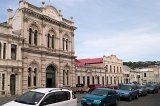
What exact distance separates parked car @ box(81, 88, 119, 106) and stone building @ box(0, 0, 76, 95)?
731 inches

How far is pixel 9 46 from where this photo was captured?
3953 cm

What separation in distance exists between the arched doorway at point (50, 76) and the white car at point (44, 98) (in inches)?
1293

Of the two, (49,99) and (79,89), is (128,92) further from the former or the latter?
(79,89)

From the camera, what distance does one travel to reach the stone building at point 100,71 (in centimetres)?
6127

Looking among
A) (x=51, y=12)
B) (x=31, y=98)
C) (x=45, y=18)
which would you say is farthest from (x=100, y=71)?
(x=31, y=98)

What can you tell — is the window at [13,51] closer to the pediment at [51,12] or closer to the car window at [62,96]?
the pediment at [51,12]

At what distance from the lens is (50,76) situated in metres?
48.9

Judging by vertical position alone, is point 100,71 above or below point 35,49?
below

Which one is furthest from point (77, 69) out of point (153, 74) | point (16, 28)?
point (153, 74)

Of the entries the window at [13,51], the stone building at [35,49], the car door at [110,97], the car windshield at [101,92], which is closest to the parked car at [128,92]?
the car door at [110,97]

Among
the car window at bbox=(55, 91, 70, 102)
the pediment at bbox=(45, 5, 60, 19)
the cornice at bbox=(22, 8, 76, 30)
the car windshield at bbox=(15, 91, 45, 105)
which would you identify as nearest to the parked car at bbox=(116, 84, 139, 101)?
the car window at bbox=(55, 91, 70, 102)

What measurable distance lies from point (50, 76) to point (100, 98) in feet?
91.0

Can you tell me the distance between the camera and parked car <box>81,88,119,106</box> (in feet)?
71.1

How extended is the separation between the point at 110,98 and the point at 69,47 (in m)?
32.3
